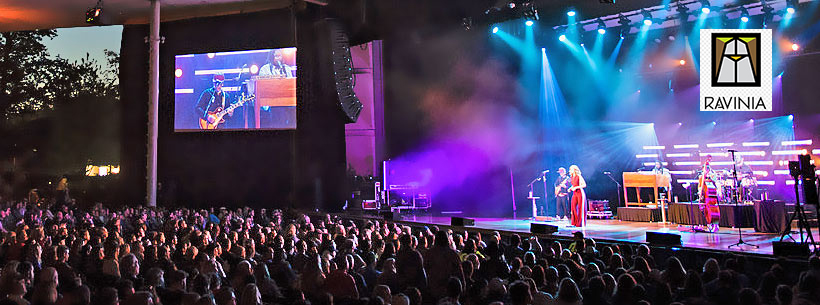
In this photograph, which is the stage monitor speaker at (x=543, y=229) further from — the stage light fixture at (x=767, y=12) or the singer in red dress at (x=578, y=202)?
the stage light fixture at (x=767, y=12)

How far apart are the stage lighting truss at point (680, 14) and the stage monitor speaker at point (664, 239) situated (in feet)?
20.4

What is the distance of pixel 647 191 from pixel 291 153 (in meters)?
10.4

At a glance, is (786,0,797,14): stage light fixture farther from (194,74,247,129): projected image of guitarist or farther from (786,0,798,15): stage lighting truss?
(194,74,247,129): projected image of guitarist

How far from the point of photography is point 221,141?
69.2 ft

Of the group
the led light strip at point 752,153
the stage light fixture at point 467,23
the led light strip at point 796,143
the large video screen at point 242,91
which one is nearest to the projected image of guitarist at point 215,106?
the large video screen at point 242,91

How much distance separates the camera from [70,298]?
497 centimetres

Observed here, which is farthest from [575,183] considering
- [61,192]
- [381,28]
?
[61,192]

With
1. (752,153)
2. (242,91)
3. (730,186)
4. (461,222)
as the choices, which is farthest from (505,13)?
(242,91)

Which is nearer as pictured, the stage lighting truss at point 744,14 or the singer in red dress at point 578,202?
the singer in red dress at point 578,202

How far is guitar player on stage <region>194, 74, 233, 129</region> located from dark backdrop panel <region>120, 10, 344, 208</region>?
571 mm

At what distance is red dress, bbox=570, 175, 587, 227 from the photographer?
46.9ft

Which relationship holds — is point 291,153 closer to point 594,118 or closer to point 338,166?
point 338,166

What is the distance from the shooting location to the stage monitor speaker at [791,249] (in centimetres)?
848

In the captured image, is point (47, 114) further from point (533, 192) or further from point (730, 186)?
point (730, 186)
